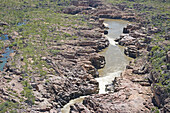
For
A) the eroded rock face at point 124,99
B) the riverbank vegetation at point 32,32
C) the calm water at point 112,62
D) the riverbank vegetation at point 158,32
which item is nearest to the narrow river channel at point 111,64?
the calm water at point 112,62

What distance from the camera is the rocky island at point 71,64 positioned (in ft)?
166

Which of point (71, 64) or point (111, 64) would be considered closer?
point (71, 64)

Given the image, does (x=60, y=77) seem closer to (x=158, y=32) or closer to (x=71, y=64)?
(x=71, y=64)

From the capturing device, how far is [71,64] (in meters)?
66.5

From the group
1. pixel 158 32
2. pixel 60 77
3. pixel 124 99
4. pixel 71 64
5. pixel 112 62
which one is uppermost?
pixel 158 32

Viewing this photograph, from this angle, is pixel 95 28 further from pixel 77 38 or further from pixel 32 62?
pixel 32 62

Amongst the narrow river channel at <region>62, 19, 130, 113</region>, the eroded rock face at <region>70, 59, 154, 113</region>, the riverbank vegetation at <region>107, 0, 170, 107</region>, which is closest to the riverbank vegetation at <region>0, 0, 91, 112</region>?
the narrow river channel at <region>62, 19, 130, 113</region>

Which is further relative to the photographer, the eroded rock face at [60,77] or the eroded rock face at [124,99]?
the eroded rock face at [60,77]

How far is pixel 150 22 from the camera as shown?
11069 cm

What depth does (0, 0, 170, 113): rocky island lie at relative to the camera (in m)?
50.6

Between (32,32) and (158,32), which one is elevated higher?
(158,32)

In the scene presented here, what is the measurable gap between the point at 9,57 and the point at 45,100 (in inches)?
844

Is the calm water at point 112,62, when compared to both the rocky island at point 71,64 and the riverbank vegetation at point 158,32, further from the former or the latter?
the riverbank vegetation at point 158,32

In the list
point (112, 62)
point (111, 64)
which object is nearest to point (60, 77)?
point (111, 64)
